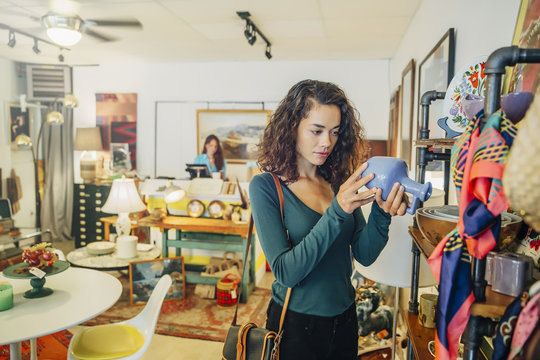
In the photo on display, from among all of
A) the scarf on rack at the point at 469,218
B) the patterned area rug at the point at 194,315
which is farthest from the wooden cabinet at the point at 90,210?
the scarf on rack at the point at 469,218

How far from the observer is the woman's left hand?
33.8 inches

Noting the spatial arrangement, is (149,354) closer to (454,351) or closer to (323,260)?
(323,260)

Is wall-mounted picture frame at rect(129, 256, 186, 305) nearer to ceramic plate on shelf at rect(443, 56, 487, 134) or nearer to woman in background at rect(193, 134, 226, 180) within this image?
woman in background at rect(193, 134, 226, 180)

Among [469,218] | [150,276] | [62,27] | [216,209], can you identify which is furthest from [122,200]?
[469,218]

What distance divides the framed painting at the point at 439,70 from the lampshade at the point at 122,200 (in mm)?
2617

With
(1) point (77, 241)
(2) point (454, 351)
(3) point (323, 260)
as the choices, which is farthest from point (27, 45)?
(2) point (454, 351)

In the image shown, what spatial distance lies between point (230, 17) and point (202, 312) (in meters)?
2.80

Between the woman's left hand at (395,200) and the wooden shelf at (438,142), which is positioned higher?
the wooden shelf at (438,142)

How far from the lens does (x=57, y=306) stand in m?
2.04

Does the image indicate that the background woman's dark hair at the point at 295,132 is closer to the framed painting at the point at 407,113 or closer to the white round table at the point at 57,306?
the white round table at the point at 57,306

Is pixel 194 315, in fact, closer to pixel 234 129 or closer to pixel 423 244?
pixel 423 244

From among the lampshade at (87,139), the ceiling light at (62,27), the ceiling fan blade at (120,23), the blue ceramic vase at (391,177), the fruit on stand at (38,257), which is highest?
the ceiling fan blade at (120,23)

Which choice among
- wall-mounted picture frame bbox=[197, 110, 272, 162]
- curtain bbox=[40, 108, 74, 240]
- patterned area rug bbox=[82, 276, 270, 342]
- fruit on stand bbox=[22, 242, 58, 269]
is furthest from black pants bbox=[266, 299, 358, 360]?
curtain bbox=[40, 108, 74, 240]

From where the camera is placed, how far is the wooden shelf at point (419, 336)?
989mm
